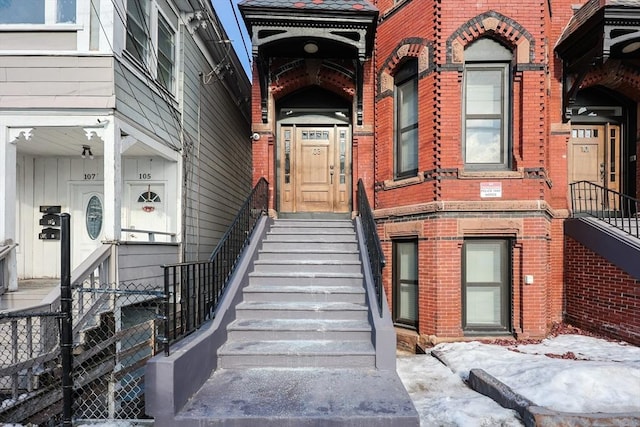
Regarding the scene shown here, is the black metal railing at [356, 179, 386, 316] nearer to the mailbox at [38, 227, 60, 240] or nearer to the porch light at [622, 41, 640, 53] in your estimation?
the porch light at [622, 41, 640, 53]

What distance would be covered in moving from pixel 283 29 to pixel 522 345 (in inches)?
281

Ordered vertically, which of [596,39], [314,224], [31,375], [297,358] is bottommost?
[31,375]

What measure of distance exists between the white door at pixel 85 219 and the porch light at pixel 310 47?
5.29 metres

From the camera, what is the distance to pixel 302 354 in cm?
454

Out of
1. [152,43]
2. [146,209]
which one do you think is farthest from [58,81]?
[146,209]

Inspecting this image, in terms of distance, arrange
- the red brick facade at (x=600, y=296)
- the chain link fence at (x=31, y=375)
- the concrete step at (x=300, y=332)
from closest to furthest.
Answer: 1. the chain link fence at (x=31, y=375)
2. the concrete step at (x=300, y=332)
3. the red brick facade at (x=600, y=296)

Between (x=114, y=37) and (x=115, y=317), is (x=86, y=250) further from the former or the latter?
(x=114, y=37)

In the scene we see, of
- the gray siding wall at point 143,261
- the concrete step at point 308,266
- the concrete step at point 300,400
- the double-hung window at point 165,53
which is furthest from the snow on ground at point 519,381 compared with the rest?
the double-hung window at point 165,53

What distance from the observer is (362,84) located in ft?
26.6

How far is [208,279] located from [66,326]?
1531 millimetres

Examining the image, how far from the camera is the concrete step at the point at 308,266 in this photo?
6.15 m

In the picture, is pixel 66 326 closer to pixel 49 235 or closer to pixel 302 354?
pixel 302 354

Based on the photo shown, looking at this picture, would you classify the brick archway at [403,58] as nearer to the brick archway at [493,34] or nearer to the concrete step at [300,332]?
the brick archway at [493,34]

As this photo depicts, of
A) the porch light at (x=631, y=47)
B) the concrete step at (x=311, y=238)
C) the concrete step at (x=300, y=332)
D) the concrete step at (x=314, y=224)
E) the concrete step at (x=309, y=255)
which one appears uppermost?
the porch light at (x=631, y=47)
